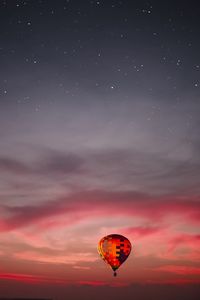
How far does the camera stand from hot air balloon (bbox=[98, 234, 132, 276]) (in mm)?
107500

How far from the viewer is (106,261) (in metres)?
108

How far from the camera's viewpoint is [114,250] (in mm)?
107562

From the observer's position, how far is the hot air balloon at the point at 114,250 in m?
108

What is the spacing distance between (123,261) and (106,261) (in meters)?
2.49

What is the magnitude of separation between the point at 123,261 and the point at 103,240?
4.25 meters

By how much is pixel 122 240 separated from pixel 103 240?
2.88 metres

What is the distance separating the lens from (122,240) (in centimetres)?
10806

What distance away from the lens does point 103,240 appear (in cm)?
10881
